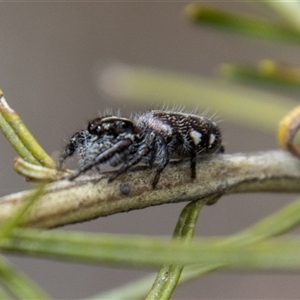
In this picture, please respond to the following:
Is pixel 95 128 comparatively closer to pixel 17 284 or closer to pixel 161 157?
pixel 161 157

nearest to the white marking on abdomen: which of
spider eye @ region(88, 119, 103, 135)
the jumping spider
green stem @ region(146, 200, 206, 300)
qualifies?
the jumping spider

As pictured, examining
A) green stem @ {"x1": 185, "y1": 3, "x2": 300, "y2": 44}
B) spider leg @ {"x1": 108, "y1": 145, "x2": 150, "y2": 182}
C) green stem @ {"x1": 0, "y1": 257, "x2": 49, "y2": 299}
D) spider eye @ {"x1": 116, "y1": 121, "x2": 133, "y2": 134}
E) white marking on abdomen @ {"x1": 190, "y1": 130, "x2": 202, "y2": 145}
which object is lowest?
green stem @ {"x1": 0, "y1": 257, "x2": 49, "y2": 299}

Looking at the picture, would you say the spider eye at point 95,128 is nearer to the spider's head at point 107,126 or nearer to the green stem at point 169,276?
the spider's head at point 107,126

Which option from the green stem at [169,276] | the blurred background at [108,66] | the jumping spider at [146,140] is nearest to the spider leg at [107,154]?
the jumping spider at [146,140]

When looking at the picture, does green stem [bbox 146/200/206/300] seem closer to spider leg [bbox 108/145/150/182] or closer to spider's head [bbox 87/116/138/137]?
spider leg [bbox 108/145/150/182]

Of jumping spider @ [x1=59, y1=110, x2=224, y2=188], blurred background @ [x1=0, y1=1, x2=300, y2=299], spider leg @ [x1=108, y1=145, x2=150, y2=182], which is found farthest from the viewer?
blurred background @ [x1=0, y1=1, x2=300, y2=299]

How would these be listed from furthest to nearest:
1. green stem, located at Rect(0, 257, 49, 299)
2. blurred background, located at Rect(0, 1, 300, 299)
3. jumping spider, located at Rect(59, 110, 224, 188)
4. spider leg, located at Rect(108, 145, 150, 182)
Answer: blurred background, located at Rect(0, 1, 300, 299)
jumping spider, located at Rect(59, 110, 224, 188)
spider leg, located at Rect(108, 145, 150, 182)
green stem, located at Rect(0, 257, 49, 299)

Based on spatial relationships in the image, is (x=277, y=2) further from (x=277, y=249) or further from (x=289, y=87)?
(x=277, y=249)
